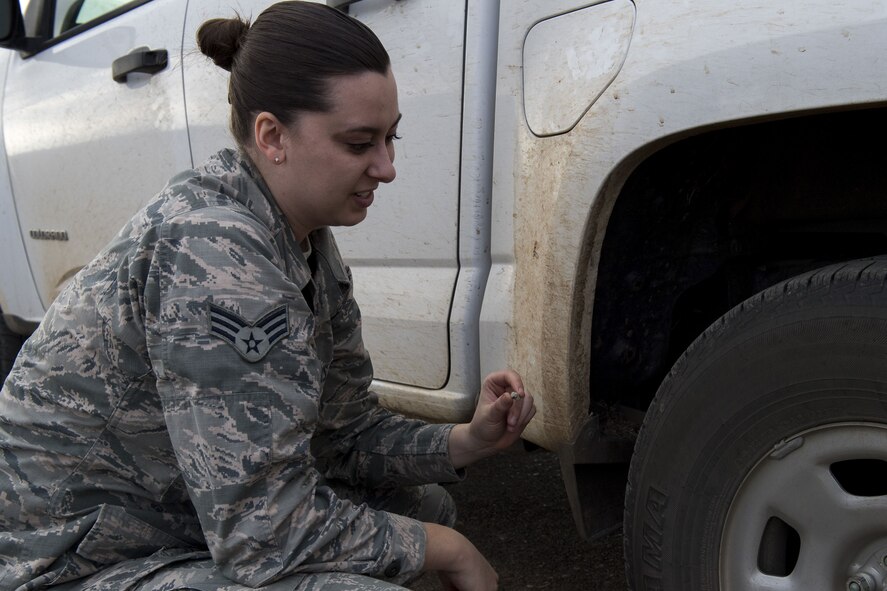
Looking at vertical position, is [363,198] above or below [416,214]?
above

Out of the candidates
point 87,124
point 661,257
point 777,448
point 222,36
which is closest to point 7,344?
point 87,124

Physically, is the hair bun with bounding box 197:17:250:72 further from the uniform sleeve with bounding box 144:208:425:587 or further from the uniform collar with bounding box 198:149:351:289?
the uniform sleeve with bounding box 144:208:425:587

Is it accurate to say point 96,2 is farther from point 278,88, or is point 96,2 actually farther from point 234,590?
point 234,590

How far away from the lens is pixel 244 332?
4.26 ft

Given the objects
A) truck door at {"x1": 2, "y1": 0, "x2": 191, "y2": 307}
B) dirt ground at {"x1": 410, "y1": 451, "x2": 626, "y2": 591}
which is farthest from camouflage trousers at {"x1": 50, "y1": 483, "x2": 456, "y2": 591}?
truck door at {"x1": 2, "y1": 0, "x2": 191, "y2": 307}

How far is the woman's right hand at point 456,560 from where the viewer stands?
1.47 meters

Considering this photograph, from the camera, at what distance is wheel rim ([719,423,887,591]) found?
49.5 inches

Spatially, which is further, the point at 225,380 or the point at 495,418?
the point at 495,418

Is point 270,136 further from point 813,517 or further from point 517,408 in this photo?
point 813,517

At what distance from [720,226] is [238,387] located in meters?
0.86

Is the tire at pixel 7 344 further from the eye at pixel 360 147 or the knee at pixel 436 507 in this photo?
the eye at pixel 360 147

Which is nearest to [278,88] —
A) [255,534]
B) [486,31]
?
[486,31]

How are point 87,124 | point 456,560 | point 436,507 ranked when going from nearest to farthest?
point 456,560
point 436,507
point 87,124

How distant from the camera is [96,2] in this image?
115 inches
